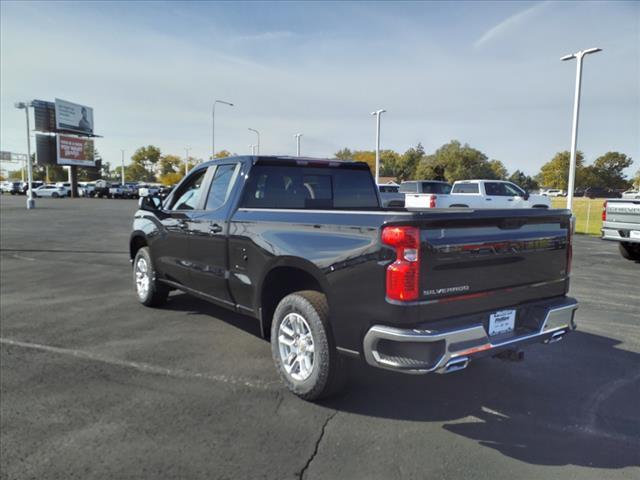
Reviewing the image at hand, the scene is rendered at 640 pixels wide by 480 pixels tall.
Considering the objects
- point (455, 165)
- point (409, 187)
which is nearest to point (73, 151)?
point (409, 187)

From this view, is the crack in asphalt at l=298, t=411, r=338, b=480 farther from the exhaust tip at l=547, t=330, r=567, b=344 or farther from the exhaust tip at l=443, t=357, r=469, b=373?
the exhaust tip at l=547, t=330, r=567, b=344

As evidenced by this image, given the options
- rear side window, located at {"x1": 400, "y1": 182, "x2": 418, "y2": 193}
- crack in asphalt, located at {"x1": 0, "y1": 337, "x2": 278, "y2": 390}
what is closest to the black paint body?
crack in asphalt, located at {"x1": 0, "y1": 337, "x2": 278, "y2": 390}

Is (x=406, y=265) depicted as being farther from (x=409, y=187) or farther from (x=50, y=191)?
(x=50, y=191)

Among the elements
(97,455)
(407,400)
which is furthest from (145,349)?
(407,400)

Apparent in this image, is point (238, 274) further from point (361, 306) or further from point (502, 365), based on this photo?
point (502, 365)

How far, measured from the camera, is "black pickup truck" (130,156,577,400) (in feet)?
9.48

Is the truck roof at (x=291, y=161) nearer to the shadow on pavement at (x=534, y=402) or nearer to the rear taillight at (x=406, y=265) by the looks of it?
the shadow on pavement at (x=534, y=402)

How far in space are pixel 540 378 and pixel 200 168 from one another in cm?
404

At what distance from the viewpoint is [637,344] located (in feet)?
16.7

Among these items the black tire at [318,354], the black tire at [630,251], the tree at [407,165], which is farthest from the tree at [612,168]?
the black tire at [318,354]

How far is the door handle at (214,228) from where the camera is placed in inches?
181

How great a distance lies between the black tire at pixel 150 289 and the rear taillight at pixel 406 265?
4087 mm

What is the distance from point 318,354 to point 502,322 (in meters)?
1.33

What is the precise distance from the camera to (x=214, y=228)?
4.66 meters
